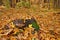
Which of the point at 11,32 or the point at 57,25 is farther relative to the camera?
the point at 57,25

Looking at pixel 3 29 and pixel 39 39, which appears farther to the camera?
pixel 3 29

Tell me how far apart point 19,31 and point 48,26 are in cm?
159

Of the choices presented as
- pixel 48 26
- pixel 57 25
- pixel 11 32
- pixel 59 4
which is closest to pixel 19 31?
pixel 11 32

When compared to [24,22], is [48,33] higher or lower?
lower

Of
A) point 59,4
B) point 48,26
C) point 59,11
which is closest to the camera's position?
point 48,26

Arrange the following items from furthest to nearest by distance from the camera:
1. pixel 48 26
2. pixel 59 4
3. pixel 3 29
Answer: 1. pixel 59 4
2. pixel 48 26
3. pixel 3 29

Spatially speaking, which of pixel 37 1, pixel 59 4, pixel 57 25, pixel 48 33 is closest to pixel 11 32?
pixel 48 33

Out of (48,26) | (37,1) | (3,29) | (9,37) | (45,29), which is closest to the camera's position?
(9,37)

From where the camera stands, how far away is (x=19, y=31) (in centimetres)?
501

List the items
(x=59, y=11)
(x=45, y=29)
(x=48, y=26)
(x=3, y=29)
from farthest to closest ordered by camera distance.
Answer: (x=59, y=11) < (x=48, y=26) < (x=45, y=29) < (x=3, y=29)

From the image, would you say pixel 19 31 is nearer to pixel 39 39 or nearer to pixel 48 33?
pixel 39 39

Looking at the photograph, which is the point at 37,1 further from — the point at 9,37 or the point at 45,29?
the point at 9,37

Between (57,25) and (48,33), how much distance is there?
3.89ft

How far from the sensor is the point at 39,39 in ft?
15.9
